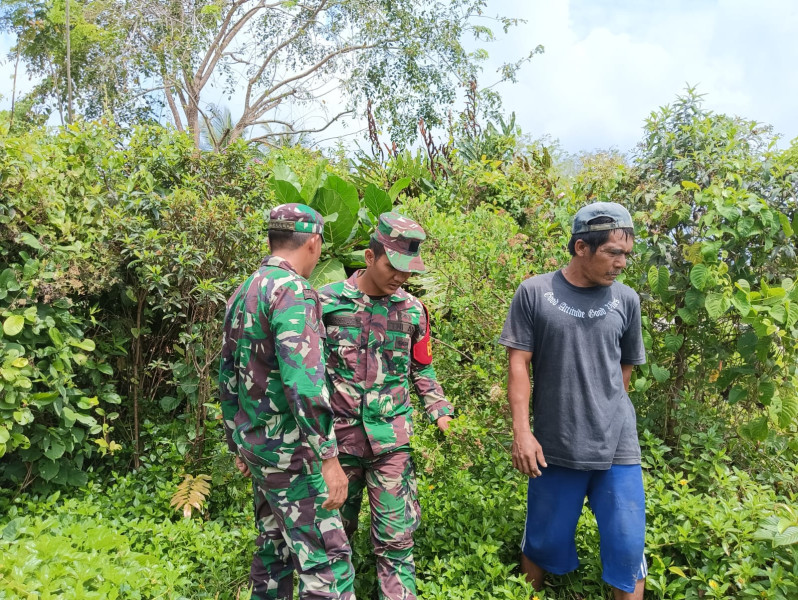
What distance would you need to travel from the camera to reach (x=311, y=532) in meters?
2.47

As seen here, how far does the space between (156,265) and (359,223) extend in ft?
7.34

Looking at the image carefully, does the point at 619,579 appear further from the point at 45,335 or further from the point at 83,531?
the point at 45,335

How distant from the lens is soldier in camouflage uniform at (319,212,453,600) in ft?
9.39

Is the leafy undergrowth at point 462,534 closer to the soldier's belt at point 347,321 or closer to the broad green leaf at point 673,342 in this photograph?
the broad green leaf at point 673,342

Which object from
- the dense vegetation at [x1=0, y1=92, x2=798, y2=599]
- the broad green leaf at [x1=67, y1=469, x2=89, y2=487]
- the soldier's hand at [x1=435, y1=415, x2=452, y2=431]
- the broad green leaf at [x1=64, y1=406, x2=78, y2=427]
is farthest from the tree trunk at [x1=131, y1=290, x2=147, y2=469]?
the soldier's hand at [x1=435, y1=415, x2=452, y2=431]

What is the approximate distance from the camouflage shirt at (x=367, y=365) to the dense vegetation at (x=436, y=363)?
47cm

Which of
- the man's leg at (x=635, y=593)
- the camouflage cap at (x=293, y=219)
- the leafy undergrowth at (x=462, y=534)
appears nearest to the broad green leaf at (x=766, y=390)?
the leafy undergrowth at (x=462, y=534)

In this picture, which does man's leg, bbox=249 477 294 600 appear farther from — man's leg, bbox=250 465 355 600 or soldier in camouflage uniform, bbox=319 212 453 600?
soldier in camouflage uniform, bbox=319 212 453 600

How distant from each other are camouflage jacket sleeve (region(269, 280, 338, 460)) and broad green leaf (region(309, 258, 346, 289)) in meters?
2.81

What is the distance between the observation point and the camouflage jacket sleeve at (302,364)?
2320 millimetres

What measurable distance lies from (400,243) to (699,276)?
1.64 meters

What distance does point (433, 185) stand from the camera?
7.46 metres

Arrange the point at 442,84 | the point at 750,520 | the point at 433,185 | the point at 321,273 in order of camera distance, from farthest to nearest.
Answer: the point at 442,84
the point at 433,185
the point at 321,273
the point at 750,520

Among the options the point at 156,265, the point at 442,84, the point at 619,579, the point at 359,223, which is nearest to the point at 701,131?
the point at 619,579
